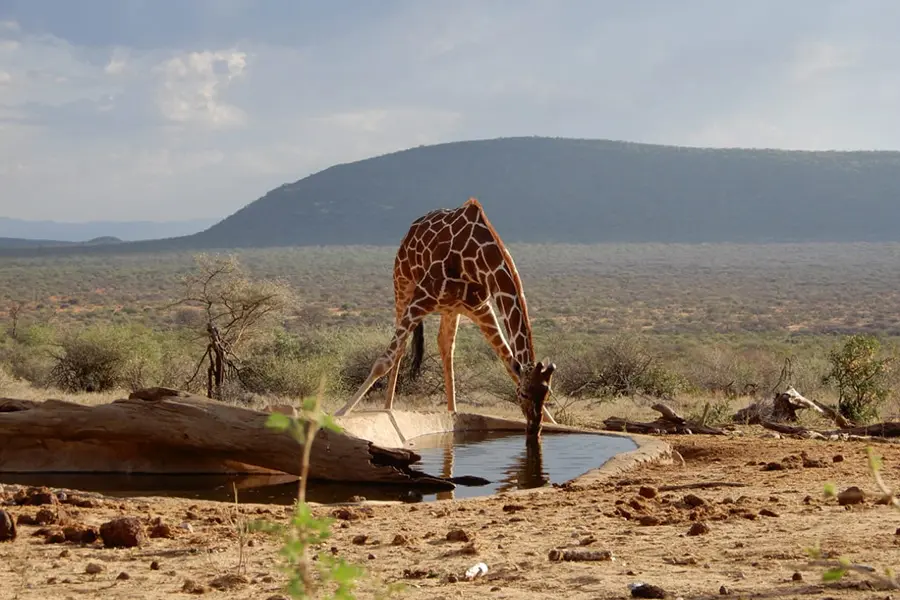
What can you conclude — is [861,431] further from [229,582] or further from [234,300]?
[234,300]

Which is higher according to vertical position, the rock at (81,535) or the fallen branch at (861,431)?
the rock at (81,535)

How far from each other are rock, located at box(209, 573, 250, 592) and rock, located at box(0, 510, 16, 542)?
1.61 metres

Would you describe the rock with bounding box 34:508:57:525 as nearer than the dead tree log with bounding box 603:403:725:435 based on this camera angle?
Yes

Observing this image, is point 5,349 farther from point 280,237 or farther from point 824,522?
point 280,237

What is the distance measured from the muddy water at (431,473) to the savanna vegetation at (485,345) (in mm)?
4211

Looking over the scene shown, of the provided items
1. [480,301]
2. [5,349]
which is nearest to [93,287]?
[5,349]

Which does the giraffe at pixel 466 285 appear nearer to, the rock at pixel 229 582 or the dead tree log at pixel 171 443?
the dead tree log at pixel 171 443

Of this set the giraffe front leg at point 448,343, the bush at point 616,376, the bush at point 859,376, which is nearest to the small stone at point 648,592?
the giraffe front leg at point 448,343

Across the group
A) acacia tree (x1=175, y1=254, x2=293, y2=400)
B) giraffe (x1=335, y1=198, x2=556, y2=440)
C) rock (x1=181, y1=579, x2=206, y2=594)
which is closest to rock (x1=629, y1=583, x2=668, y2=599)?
rock (x1=181, y1=579, x2=206, y2=594)

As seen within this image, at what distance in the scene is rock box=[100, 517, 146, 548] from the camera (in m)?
5.85

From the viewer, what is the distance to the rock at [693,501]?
6.77 m

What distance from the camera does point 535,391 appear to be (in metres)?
9.98

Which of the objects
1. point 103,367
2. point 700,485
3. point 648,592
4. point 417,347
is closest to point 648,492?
point 700,485

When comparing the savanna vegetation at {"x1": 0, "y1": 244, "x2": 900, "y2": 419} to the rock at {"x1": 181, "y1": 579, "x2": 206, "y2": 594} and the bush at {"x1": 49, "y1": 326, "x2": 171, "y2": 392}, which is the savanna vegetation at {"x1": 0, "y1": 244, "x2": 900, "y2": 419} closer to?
the bush at {"x1": 49, "y1": 326, "x2": 171, "y2": 392}
